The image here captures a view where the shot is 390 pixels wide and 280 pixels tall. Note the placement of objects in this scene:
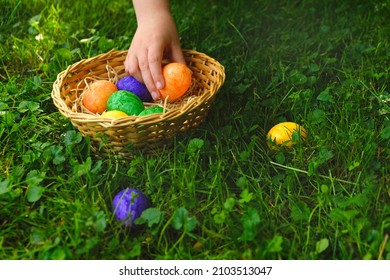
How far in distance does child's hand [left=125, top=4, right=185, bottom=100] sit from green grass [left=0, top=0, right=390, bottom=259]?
0.25m

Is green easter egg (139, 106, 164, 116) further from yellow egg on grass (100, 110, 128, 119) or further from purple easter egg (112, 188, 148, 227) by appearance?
purple easter egg (112, 188, 148, 227)

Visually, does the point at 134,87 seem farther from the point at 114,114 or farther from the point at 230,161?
the point at 230,161

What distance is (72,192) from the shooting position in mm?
1818

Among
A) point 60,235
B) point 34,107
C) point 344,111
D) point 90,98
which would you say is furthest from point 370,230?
point 34,107

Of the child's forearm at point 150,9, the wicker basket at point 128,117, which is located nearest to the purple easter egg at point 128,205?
the wicker basket at point 128,117

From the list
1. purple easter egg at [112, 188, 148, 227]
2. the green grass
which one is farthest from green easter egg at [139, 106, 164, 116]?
purple easter egg at [112, 188, 148, 227]

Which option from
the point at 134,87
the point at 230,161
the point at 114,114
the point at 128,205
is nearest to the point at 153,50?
the point at 134,87

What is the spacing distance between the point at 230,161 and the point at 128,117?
1.24 ft

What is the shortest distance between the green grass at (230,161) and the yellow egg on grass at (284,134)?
0.04 m

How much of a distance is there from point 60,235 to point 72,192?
211 millimetres

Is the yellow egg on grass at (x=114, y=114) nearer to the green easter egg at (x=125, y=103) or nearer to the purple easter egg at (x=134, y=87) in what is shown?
the green easter egg at (x=125, y=103)

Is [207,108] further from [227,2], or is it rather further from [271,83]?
[227,2]

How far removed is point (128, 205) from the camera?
5.50 feet

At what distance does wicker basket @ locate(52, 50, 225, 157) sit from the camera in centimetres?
184
